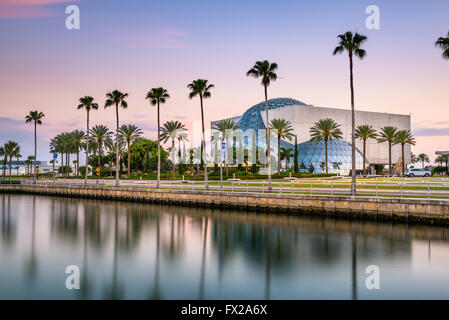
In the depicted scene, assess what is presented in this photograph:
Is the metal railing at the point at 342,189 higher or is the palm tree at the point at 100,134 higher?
the palm tree at the point at 100,134

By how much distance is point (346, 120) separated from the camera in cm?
11325

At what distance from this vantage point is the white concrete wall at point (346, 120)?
10456cm

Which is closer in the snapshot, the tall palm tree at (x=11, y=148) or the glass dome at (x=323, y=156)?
the glass dome at (x=323, y=156)

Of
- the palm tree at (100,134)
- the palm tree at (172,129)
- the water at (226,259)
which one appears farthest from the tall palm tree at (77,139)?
the water at (226,259)

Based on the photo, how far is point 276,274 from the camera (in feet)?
48.4

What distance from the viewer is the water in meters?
12.8

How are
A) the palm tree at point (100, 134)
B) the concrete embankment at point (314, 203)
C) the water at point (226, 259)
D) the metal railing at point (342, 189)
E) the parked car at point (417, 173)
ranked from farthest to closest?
the palm tree at point (100, 134), the parked car at point (417, 173), the metal railing at point (342, 189), the concrete embankment at point (314, 203), the water at point (226, 259)

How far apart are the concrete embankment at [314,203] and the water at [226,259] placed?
1.03 metres

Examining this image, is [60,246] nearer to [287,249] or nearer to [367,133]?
[287,249]

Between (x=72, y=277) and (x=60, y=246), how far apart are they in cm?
798

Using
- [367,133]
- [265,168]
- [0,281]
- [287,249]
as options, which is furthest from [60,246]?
[367,133]

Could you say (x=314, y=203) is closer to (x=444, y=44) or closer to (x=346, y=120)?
(x=444, y=44)

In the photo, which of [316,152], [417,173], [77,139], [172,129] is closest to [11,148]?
[77,139]

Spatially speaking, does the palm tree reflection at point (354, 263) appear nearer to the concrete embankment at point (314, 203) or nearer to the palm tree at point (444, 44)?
the concrete embankment at point (314, 203)
